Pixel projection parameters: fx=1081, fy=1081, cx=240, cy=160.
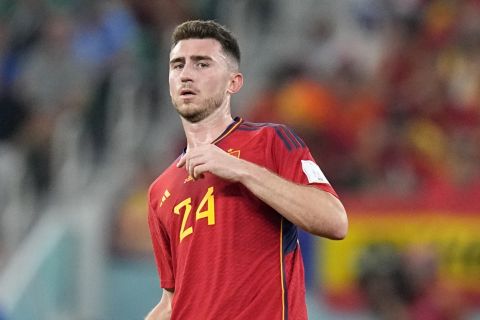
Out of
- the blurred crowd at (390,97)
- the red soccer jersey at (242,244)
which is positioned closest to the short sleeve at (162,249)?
the red soccer jersey at (242,244)

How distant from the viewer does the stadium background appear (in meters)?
8.04

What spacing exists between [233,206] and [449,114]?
17.9ft

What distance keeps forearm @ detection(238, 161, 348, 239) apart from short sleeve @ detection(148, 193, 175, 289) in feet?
2.18

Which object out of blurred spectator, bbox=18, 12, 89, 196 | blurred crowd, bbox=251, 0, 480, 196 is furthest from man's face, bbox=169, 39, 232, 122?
blurred spectator, bbox=18, 12, 89, 196

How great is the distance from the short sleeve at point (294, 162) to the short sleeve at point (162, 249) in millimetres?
605

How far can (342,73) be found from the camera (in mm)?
9617

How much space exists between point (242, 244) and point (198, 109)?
53 centimetres

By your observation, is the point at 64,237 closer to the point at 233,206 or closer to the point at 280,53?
the point at 280,53

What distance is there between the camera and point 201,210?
12.8 ft

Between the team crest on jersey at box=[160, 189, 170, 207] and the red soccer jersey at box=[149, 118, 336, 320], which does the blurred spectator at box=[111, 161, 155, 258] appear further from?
the red soccer jersey at box=[149, 118, 336, 320]

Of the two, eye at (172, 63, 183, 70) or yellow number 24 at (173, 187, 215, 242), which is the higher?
eye at (172, 63, 183, 70)

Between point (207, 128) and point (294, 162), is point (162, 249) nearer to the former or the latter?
point (207, 128)

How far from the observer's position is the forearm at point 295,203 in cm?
362

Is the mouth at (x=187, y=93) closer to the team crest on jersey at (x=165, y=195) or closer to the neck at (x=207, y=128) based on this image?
the neck at (x=207, y=128)
